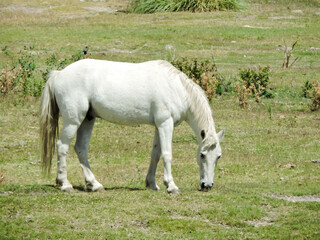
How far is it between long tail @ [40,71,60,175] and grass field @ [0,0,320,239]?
47 centimetres

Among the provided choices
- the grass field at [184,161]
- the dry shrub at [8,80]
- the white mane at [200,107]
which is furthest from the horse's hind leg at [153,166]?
the dry shrub at [8,80]

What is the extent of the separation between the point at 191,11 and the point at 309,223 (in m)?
28.2

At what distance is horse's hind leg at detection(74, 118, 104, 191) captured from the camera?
1069 cm

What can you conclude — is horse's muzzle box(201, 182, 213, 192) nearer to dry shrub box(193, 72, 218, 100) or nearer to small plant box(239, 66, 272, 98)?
dry shrub box(193, 72, 218, 100)

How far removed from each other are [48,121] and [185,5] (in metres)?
27.0

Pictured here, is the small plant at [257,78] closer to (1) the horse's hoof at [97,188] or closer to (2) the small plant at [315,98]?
(2) the small plant at [315,98]

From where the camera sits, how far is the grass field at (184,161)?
9.04 m

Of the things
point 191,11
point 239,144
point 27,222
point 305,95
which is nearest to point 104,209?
point 27,222

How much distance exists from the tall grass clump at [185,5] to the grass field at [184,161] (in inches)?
207

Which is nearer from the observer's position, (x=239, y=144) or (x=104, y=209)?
(x=104, y=209)

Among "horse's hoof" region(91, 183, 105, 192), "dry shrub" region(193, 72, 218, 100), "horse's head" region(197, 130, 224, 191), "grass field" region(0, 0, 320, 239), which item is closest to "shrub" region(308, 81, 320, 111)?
"grass field" region(0, 0, 320, 239)

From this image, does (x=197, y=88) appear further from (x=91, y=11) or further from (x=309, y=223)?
(x=91, y=11)

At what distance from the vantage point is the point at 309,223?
9.33 m

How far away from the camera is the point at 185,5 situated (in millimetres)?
36906
